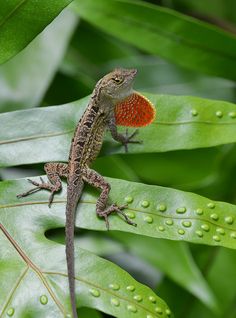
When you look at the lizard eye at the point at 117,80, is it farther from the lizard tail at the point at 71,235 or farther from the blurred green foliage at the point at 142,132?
the lizard tail at the point at 71,235

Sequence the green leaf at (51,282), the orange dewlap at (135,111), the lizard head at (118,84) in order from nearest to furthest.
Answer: the green leaf at (51,282)
the orange dewlap at (135,111)
the lizard head at (118,84)

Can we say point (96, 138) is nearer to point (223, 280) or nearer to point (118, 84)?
point (118, 84)

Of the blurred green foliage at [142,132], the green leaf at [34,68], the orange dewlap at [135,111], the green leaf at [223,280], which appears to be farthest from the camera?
the green leaf at [223,280]

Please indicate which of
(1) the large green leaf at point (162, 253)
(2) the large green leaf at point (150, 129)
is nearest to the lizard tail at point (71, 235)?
(2) the large green leaf at point (150, 129)

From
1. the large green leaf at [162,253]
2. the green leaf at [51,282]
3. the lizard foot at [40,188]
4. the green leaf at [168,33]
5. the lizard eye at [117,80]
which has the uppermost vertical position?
the green leaf at [168,33]

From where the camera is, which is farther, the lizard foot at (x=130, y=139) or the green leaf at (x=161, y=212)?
the lizard foot at (x=130, y=139)

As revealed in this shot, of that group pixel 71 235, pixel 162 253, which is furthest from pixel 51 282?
pixel 162 253

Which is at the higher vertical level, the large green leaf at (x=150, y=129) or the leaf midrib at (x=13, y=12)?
the leaf midrib at (x=13, y=12)
